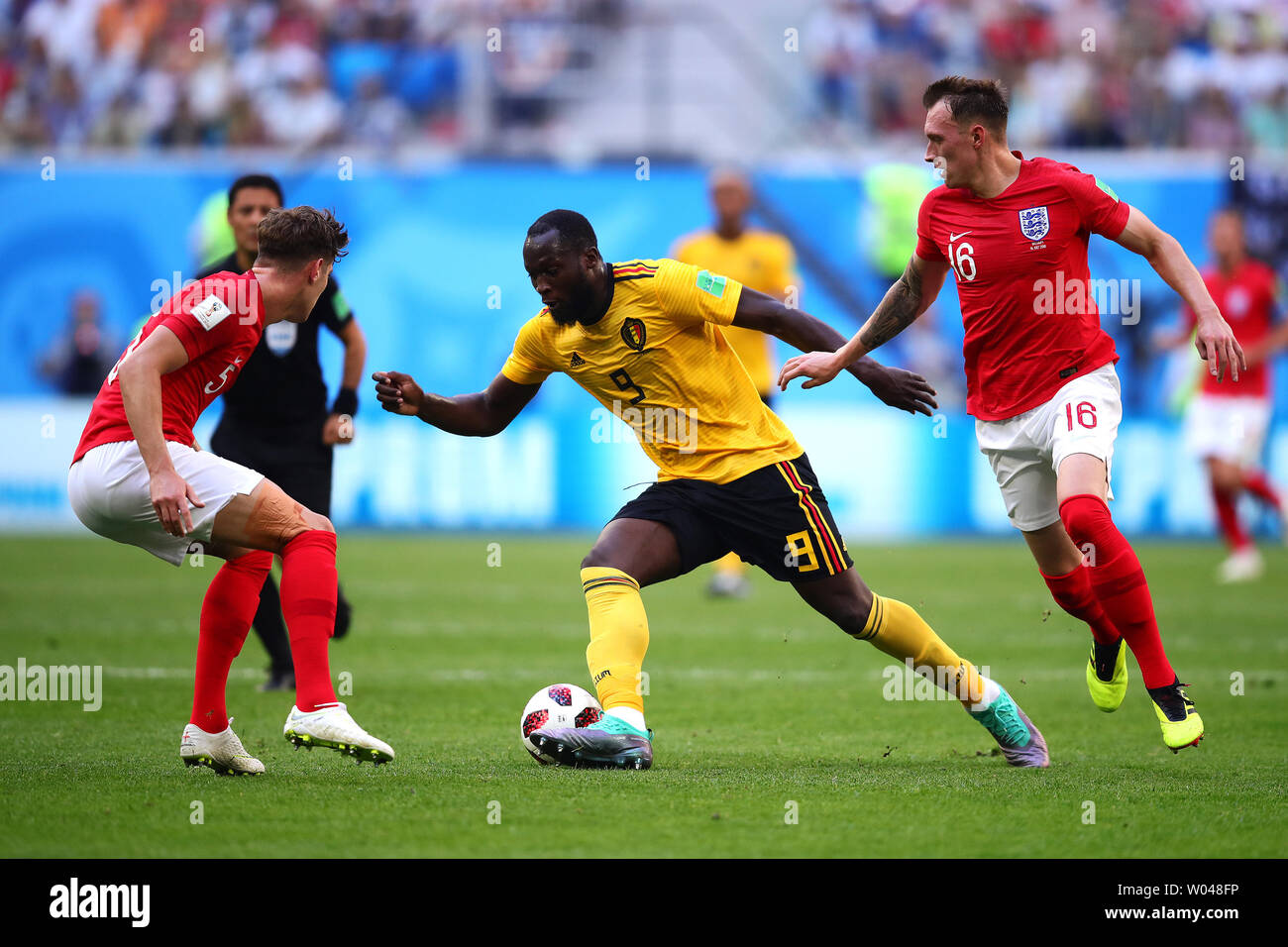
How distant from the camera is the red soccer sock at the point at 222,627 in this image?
553cm

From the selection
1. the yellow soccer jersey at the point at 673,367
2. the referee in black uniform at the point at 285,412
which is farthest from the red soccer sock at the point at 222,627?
the referee in black uniform at the point at 285,412

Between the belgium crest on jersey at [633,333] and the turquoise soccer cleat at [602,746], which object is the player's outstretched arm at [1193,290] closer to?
the belgium crest on jersey at [633,333]

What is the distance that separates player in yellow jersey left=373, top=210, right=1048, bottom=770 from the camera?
223 inches

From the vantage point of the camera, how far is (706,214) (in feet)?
62.3

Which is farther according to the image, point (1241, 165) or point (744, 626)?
point (1241, 165)

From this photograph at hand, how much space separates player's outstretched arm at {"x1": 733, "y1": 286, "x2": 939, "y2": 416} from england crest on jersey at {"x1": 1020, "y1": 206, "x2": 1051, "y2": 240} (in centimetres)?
73

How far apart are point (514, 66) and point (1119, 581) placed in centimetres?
1605

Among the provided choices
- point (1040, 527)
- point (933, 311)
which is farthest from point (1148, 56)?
point (1040, 527)

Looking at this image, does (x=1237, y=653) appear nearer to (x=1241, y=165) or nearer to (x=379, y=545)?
(x=379, y=545)

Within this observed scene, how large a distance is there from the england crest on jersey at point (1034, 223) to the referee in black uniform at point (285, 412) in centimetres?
331

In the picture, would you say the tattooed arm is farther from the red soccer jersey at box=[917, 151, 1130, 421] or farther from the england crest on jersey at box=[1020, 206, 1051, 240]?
the england crest on jersey at box=[1020, 206, 1051, 240]

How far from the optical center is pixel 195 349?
517cm

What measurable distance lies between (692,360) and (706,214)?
13.3 meters
